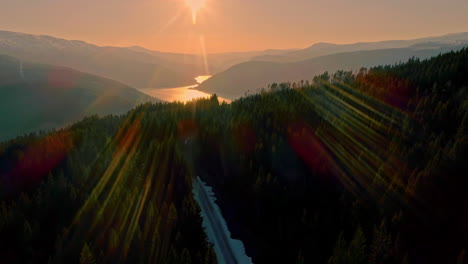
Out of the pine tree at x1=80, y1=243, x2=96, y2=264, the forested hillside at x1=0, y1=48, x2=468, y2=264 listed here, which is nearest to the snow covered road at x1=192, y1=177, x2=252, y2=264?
the forested hillside at x1=0, y1=48, x2=468, y2=264

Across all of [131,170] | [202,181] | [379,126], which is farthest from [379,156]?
[131,170]

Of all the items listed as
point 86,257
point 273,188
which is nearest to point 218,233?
point 273,188

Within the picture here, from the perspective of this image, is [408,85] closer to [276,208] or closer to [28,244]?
[276,208]

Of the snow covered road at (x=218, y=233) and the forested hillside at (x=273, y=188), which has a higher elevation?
the forested hillside at (x=273, y=188)

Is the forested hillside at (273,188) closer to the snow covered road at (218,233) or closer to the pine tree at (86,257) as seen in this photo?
the pine tree at (86,257)

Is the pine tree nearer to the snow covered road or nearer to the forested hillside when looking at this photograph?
the forested hillside

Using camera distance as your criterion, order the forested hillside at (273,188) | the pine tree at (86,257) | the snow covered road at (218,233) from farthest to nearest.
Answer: the snow covered road at (218,233) < the forested hillside at (273,188) < the pine tree at (86,257)

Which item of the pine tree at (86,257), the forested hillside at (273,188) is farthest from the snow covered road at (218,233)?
the pine tree at (86,257)

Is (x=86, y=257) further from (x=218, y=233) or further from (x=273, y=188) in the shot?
(x=273, y=188)

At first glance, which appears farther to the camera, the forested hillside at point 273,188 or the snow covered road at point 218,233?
the snow covered road at point 218,233
